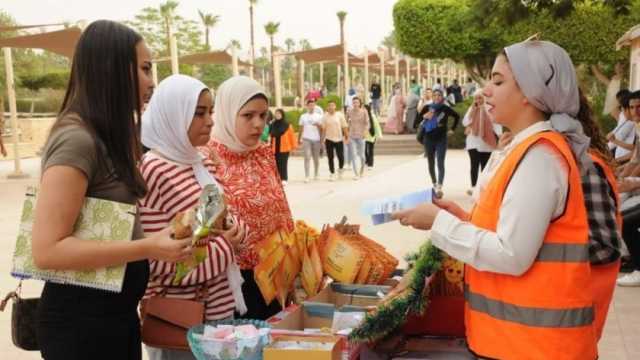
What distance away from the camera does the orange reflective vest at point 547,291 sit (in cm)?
204

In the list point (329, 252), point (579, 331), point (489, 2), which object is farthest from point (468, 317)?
point (489, 2)

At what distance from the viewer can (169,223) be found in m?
2.61

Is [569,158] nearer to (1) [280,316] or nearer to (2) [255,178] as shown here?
(1) [280,316]

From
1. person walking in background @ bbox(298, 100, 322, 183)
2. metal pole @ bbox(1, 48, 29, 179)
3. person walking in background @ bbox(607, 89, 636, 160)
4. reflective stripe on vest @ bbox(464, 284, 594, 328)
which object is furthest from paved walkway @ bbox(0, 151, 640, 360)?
reflective stripe on vest @ bbox(464, 284, 594, 328)

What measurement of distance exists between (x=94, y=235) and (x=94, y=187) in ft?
0.43

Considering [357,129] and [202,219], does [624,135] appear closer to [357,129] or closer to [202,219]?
[202,219]

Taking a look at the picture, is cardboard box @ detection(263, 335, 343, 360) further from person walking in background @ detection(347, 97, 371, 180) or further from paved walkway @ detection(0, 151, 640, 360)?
person walking in background @ detection(347, 97, 371, 180)

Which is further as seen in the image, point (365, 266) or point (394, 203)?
point (365, 266)

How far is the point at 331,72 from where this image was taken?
234ft

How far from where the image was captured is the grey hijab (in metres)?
2.10

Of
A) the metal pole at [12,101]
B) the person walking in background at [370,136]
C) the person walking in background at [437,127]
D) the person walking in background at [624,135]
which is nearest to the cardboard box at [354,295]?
the person walking in background at [624,135]

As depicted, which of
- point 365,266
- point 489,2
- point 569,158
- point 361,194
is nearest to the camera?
point 569,158

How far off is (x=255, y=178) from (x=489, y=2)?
13.0 ft

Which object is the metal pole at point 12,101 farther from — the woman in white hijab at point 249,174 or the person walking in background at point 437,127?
the woman in white hijab at point 249,174
